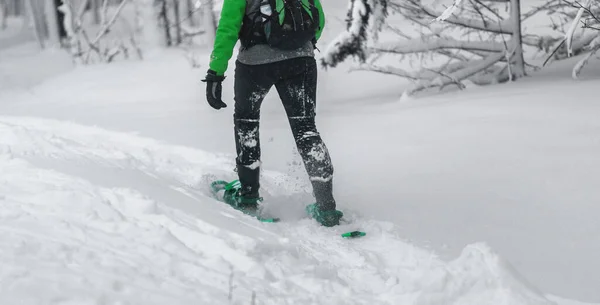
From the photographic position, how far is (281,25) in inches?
134

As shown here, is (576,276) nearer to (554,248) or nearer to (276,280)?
(554,248)

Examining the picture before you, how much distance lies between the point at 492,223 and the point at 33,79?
1284 cm

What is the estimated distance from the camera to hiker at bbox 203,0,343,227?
3.42m

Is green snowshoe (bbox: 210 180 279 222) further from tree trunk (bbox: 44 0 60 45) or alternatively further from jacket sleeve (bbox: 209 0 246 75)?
tree trunk (bbox: 44 0 60 45)

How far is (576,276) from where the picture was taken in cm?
274

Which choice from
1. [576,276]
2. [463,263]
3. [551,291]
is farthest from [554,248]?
[463,263]

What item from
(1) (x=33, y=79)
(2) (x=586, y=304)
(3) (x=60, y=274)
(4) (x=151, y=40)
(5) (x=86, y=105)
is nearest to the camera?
(3) (x=60, y=274)

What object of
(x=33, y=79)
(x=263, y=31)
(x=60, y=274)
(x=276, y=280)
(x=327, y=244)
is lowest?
(x=33, y=79)

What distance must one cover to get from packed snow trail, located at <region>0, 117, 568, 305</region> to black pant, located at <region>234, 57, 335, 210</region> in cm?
32

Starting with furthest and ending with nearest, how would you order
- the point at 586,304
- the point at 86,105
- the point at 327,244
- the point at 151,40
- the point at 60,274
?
the point at 151,40 → the point at 86,105 → the point at 327,244 → the point at 586,304 → the point at 60,274

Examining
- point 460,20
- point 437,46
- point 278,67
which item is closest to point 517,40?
point 460,20

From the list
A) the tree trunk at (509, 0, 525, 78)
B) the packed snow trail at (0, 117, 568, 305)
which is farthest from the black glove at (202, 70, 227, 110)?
the tree trunk at (509, 0, 525, 78)

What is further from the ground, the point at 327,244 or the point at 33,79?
the point at 327,244

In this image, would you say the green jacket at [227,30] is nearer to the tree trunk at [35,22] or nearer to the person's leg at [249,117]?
the person's leg at [249,117]
